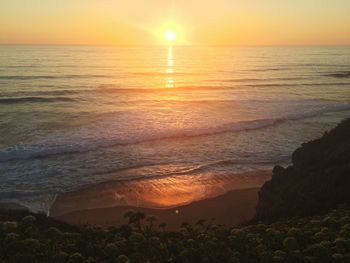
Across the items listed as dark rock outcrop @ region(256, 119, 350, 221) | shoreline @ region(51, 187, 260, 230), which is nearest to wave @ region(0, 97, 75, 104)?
shoreline @ region(51, 187, 260, 230)

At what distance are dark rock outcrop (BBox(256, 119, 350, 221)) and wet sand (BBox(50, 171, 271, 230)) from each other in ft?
7.13

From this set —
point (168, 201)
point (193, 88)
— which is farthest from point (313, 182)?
point (193, 88)

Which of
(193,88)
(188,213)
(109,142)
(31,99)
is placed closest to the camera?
(188,213)

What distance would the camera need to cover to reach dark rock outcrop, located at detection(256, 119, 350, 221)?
7.48 m

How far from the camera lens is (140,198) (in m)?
12.2

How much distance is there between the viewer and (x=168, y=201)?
1196cm

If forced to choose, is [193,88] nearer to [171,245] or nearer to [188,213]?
[188,213]

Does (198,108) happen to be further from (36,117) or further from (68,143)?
(68,143)

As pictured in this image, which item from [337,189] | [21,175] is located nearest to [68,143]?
[21,175]

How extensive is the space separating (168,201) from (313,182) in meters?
5.09

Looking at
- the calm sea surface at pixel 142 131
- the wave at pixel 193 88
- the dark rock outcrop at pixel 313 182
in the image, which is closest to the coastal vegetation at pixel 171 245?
the dark rock outcrop at pixel 313 182

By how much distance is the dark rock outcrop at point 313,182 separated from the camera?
7484 millimetres

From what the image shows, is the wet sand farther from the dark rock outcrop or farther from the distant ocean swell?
the distant ocean swell

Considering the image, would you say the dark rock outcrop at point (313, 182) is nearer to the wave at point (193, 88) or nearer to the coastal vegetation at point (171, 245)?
the coastal vegetation at point (171, 245)
